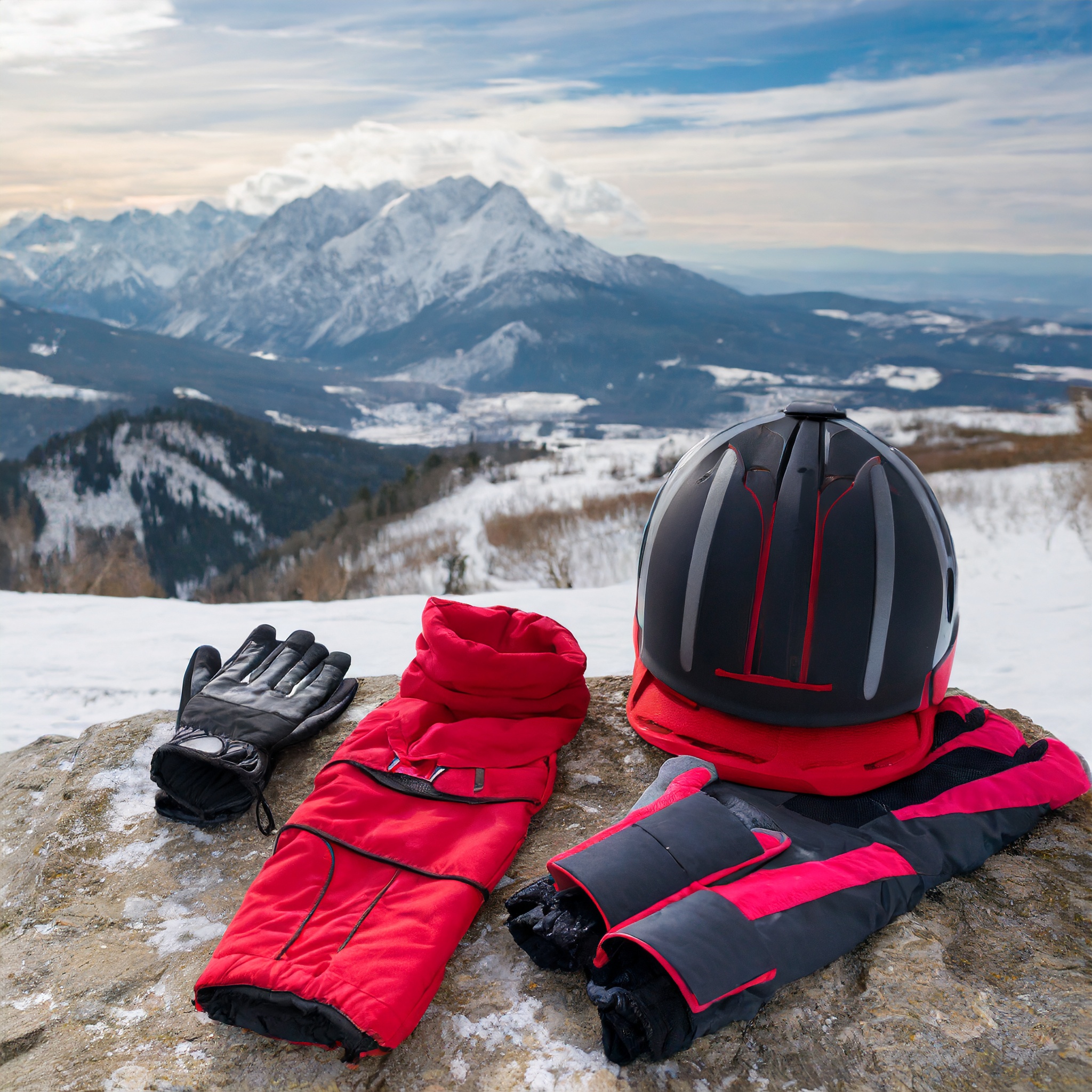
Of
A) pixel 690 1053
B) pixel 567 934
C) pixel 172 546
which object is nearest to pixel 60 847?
pixel 567 934

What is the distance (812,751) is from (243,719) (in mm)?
2383

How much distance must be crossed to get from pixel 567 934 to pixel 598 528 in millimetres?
17828

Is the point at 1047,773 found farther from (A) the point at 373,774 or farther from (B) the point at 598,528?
(B) the point at 598,528

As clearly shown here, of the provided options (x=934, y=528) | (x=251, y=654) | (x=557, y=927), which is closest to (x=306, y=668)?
(x=251, y=654)

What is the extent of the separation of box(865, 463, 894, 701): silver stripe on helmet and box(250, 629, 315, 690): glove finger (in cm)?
263

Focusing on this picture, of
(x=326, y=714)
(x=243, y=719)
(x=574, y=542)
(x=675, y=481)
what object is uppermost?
(x=675, y=481)

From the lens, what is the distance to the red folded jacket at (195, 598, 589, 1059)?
193 centimetres

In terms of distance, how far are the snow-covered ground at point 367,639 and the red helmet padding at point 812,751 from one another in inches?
89.7

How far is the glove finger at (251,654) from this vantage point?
372 centimetres

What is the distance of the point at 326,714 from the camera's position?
143 inches

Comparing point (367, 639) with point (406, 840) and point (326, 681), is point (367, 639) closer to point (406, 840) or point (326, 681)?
point (326, 681)

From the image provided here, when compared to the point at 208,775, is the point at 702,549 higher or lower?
higher

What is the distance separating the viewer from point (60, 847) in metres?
2.94

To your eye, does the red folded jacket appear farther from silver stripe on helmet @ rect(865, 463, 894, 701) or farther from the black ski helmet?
silver stripe on helmet @ rect(865, 463, 894, 701)
